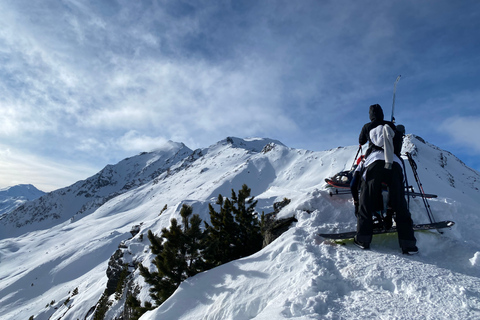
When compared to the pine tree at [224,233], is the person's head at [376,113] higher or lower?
higher

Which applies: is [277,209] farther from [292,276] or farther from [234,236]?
[292,276]

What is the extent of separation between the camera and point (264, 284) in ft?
14.5

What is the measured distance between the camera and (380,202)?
201 inches

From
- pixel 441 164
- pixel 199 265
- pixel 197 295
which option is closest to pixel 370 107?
pixel 197 295

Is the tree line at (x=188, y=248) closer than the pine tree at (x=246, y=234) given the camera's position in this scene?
Yes

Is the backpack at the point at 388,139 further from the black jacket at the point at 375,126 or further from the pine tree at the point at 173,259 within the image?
the pine tree at the point at 173,259

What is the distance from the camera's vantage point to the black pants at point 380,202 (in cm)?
477

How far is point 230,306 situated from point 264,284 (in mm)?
670

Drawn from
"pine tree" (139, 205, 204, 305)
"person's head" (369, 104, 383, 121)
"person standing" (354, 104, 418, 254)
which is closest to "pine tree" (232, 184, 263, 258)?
"pine tree" (139, 205, 204, 305)

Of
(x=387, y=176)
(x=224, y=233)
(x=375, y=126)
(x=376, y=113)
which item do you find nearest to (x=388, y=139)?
(x=375, y=126)

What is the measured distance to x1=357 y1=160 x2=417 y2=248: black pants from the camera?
4.77 m

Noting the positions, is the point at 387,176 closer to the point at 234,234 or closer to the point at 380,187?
the point at 380,187

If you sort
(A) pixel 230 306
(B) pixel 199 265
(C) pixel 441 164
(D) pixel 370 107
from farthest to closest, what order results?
(C) pixel 441 164 < (B) pixel 199 265 < (D) pixel 370 107 < (A) pixel 230 306

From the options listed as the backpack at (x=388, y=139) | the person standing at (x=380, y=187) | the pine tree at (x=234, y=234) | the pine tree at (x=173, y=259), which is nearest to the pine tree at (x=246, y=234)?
the pine tree at (x=234, y=234)
